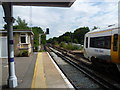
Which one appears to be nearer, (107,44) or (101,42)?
(107,44)

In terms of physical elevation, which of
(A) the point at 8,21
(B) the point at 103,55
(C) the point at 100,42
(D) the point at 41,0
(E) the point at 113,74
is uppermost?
(D) the point at 41,0

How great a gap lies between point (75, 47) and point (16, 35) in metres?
18.0

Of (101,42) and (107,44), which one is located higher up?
(101,42)

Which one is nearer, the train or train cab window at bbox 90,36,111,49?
the train

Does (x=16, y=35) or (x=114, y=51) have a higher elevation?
(x=16, y=35)

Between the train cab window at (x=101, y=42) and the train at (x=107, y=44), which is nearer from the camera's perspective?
the train at (x=107, y=44)

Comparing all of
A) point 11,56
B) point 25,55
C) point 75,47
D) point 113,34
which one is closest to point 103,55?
point 113,34

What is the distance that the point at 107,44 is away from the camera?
7984mm

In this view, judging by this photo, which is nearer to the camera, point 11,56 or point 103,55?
point 11,56

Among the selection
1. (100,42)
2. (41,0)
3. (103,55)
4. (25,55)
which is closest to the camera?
(41,0)

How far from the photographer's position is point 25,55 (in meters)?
17.5

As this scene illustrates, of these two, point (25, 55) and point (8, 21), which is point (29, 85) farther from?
point (25, 55)

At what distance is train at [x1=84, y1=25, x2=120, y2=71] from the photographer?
699 centimetres

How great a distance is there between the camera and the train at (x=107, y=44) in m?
6.99
